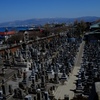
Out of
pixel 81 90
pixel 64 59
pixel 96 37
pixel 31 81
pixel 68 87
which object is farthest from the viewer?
pixel 96 37

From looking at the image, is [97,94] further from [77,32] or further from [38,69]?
[77,32]

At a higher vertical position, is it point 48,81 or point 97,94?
point 97,94

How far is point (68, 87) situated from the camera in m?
23.0

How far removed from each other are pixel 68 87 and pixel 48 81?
2.69 meters

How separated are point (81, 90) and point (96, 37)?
1826 inches

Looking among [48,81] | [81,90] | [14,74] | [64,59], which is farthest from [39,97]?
[64,59]

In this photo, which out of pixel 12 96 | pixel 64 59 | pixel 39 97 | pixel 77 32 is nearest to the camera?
pixel 39 97

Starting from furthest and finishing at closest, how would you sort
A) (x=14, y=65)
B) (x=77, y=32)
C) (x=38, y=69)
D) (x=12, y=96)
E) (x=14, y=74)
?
(x=77, y=32), (x=14, y=65), (x=38, y=69), (x=14, y=74), (x=12, y=96)

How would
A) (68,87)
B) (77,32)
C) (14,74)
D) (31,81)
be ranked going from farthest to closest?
(77,32) → (14,74) → (31,81) → (68,87)

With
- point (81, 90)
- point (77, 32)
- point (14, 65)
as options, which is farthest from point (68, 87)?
point (77, 32)

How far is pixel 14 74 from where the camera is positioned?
89.9 ft

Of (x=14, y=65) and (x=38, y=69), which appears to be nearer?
(x=38, y=69)

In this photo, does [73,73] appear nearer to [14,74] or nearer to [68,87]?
[68,87]

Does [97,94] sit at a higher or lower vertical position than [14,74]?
higher
